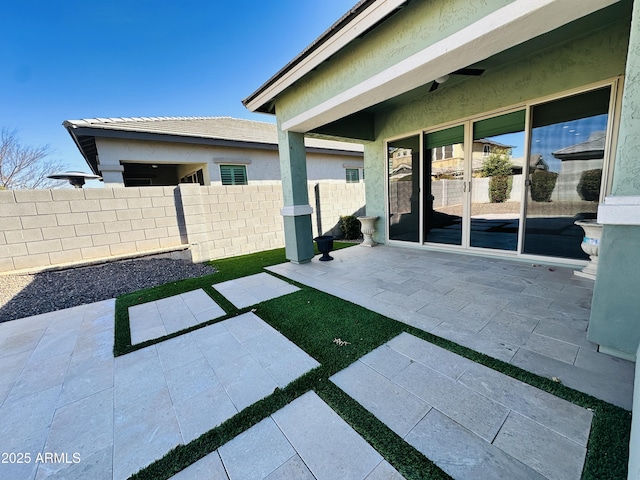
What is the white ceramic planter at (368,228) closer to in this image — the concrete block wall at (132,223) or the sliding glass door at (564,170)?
the concrete block wall at (132,223)

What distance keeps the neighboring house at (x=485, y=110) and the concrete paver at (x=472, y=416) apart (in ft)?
3.22

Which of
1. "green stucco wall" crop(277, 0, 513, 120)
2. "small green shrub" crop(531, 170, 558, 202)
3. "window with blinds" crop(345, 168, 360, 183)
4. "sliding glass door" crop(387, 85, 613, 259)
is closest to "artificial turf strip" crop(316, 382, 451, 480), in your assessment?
"green stucco wall" crop(277, 0, 513, 120)

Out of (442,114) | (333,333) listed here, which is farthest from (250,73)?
(333,333)

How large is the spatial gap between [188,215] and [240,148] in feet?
13.8

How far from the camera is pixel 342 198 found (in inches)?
305

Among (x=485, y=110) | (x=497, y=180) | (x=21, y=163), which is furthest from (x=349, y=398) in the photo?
(x=21, y=163)

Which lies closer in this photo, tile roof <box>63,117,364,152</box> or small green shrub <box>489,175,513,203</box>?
small green shrub <box>489,175,513,203</box>

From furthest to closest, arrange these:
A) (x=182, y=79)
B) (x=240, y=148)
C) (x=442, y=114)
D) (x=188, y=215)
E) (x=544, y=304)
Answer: (x=182, y=79) < (x=240, y=148) < (x=188, y=215) < (x=442, y=114) < (x=544, y=304)

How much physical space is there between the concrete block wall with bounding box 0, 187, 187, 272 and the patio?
184 cm

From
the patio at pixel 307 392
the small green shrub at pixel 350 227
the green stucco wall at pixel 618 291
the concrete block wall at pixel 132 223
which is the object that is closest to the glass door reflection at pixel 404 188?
the small green shrub at pixel 350 227

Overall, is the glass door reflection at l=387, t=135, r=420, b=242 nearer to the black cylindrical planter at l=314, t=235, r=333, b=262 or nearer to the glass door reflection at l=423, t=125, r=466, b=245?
the glass door reflection at l=423, t=125, r=466, b=245

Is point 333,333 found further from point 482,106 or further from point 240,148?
point 240,148

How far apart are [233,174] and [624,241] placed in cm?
888

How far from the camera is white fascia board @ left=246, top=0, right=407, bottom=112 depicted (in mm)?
2475
